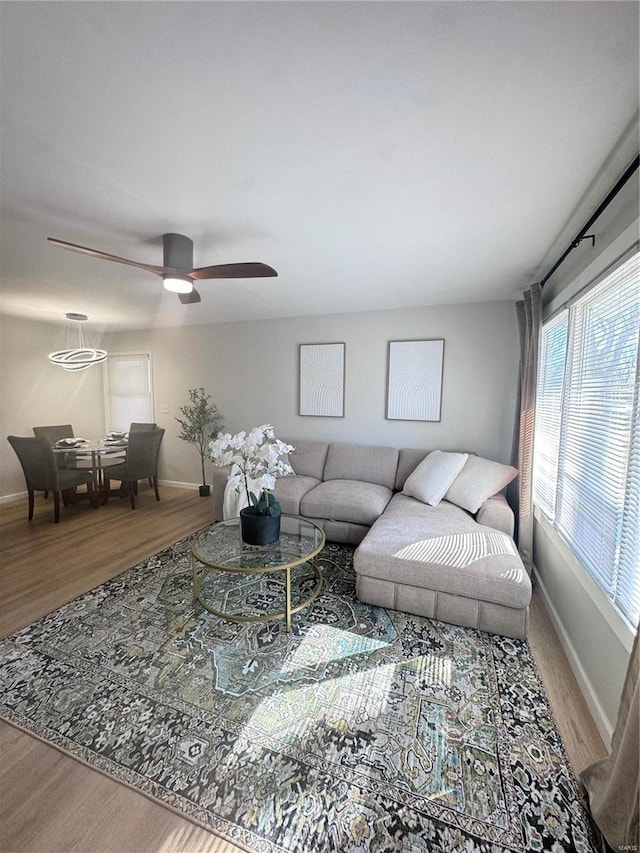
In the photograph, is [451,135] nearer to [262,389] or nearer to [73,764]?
[73,764]

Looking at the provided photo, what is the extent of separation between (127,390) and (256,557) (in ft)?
14.7

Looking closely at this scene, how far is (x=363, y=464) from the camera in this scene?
3.72m

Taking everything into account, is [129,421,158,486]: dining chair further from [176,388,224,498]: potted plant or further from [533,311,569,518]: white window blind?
[533,311,569,518]: white window blind

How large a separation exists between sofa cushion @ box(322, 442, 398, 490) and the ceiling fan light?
2.35 m

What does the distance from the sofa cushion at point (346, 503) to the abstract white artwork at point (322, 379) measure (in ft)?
3.72

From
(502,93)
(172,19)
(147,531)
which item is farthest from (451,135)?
(147,531)

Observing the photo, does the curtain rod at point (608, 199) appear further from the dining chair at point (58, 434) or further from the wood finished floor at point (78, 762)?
the dining chair at point (58, 434)

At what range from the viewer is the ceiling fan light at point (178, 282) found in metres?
2.09

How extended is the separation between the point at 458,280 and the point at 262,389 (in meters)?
2.66

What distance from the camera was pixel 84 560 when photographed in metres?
A: 2.82

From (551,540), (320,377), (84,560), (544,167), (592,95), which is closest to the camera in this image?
(592,95)

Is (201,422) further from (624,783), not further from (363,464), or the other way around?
(624,783)

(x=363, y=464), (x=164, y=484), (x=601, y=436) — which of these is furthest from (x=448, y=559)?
(x=164, y=484)

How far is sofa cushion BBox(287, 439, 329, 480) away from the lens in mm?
3861
